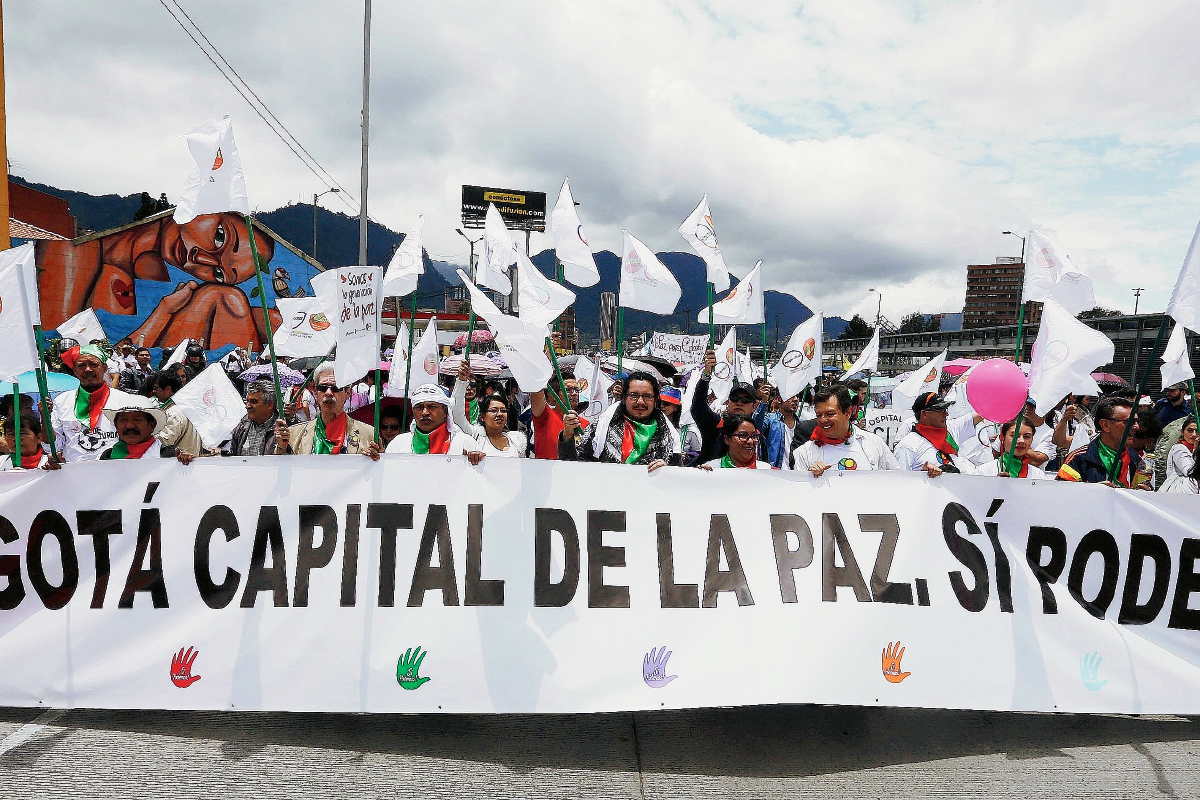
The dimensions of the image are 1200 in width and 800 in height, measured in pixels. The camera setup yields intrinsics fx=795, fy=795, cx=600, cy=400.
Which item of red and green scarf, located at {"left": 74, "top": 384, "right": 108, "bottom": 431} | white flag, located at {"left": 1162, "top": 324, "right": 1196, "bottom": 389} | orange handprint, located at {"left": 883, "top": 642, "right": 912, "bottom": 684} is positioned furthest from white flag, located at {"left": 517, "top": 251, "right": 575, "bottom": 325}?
white flag, located at {"left": 1162, "top": 324, "right": 1196, "bottom": 389}

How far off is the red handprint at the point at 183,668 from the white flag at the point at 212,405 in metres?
1.71

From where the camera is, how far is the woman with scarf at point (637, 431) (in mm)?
4590

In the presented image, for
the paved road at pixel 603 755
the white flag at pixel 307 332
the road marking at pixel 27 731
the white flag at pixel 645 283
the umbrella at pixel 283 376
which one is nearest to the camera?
the paved road at pixel 603 755

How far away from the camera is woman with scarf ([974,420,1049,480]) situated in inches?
196

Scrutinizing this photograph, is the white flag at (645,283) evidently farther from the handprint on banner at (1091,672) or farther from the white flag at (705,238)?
the handprint on banner at (1091,672)

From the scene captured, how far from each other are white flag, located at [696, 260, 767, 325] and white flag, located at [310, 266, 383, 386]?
3.84 m

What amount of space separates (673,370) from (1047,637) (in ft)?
21.7

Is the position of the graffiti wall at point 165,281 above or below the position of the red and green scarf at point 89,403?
above

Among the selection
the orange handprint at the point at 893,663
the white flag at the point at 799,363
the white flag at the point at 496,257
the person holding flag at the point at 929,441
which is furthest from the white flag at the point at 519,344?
the white flag at the point at 799,363

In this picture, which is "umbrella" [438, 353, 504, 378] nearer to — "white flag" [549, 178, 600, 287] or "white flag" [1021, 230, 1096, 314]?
"white flag" [549, 178, 600, 287]

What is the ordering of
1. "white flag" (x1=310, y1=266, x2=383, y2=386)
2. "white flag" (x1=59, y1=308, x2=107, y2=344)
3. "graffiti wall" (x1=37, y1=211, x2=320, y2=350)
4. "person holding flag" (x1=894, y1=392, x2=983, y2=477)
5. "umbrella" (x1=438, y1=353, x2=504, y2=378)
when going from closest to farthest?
"white flag" (x1=310, y1=266, x2=383, y2=386) → "person holding flag" (x1=894, y1=392, x2=983, y2=477) → "white flag" (x1=59, y1=308, x2=107, y2=344) → "umbrella" (x1=438, y1=353, x2=504, y2=378) → "graffiti wall" (x1=37, y1=211, x2=320, y2=350)

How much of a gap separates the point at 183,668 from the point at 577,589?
183 cm

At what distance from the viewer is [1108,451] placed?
539 centimetres

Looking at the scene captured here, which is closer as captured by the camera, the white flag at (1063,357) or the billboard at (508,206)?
the white flag at (1063,357)
